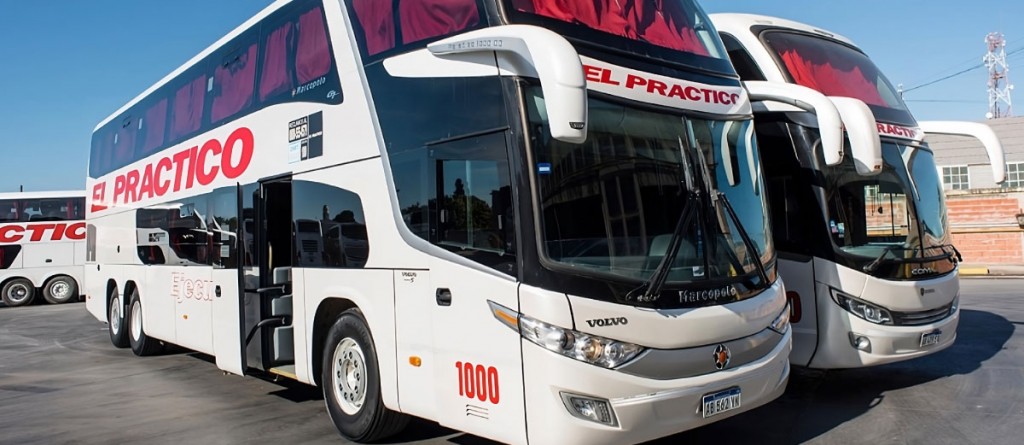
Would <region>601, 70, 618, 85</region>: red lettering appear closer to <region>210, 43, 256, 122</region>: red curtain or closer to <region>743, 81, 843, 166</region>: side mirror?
<region>743, 81, 843, 166</region>: side mirror

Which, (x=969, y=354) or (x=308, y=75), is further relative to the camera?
(x=969, y=354)

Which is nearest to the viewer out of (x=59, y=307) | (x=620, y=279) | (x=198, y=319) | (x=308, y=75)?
(x=620, y=279)

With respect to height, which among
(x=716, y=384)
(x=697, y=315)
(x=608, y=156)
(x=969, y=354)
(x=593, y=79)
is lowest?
(x=969, y=354)

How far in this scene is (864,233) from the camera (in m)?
7.54

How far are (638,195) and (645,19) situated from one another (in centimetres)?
152

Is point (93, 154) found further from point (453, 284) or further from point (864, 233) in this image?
point (864, 233)

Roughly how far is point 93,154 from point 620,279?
43.9 ft

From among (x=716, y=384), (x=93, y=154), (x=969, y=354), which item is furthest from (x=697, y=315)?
(x=93, y=154)

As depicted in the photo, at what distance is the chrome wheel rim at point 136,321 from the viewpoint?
12141 mm

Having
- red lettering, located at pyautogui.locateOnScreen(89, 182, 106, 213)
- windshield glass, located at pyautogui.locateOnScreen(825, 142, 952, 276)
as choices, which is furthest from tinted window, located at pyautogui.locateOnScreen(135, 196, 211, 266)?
windshield glass, located at pyautogui.locateOnScreen(825, 142, 952, 276)

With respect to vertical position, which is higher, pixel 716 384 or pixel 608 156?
pixel 608 156

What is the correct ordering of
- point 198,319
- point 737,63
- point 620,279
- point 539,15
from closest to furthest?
point 620,279, point 539,15, point 737,63, point 198,319

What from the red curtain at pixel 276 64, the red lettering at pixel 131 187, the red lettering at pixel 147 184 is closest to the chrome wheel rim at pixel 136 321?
the red lettering at pixel 131 187

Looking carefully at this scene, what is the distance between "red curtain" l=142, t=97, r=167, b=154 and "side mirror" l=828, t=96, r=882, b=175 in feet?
29.1
